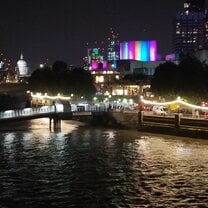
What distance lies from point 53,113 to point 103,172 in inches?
1628

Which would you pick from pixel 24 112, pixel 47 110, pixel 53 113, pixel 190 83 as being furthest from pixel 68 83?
pixel 24 112

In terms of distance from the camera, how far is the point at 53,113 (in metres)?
87.5

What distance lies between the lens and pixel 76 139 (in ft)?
232

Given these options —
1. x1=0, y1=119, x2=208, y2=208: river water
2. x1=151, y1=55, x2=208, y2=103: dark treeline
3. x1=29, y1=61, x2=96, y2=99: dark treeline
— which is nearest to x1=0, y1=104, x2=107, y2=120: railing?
x1=0, y1=119, x2=208, y2=208: river water

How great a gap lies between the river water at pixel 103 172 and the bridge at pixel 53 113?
379 cm

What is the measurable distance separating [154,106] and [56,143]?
33.9 metres

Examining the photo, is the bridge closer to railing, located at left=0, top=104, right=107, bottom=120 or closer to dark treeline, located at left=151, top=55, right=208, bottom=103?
railing, located at left=0, top=104, right=107, bottom=120

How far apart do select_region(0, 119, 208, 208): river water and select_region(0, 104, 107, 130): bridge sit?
379cm

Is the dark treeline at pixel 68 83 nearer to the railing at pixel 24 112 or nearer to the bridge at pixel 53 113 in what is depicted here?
the bridge at pixel 53 113

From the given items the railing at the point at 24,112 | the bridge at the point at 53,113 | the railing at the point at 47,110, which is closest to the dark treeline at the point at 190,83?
the railing at the point at 47,110

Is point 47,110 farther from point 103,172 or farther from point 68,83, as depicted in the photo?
point 68,83

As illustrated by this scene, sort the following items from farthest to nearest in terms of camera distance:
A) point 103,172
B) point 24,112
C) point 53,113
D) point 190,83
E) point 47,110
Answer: point 190,83, point 47,110, point 53,113, point 24,112, point 103,172

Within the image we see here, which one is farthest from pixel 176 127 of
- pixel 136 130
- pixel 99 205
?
pixel 99 205

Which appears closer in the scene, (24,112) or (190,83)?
(24,112)
